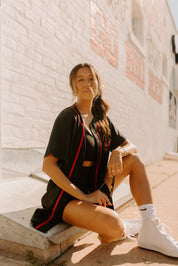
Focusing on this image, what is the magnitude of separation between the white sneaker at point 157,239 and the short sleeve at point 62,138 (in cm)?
76

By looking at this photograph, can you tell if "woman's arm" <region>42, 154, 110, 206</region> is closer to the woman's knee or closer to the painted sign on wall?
the woman's knee

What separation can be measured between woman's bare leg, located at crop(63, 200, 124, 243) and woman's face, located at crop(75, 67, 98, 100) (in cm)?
81

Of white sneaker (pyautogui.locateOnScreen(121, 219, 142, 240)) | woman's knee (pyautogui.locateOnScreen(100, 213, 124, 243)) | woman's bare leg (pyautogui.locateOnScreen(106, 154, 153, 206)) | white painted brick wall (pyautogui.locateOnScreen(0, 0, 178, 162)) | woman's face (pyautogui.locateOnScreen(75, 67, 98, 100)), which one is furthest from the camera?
white painted brick wall (pyautogui.locateOnScreen(0, 0, 178, 162))

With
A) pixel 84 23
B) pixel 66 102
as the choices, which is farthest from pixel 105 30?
pixel 66 102

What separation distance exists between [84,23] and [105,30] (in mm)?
969

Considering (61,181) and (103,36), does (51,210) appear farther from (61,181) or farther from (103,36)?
(103,36)

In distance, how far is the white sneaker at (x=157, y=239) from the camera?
5.63 feet

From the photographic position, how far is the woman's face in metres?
1.95

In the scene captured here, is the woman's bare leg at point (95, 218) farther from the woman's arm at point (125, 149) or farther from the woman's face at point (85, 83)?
the woman's face at point (85, 83)

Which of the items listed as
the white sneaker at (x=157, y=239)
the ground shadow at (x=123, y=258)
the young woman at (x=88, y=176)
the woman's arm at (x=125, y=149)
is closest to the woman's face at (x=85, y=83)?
Answer: the young woman at (x=88, y=176)

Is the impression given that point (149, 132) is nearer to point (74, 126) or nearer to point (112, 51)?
point (112, 51)

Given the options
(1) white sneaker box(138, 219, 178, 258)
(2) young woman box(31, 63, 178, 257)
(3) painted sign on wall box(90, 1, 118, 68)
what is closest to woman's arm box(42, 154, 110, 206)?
(2) young woman box(31, 63, 178, 257)

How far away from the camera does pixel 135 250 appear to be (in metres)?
1.86

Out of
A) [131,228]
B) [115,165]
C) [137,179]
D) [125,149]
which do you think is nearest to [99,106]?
[125,149]
